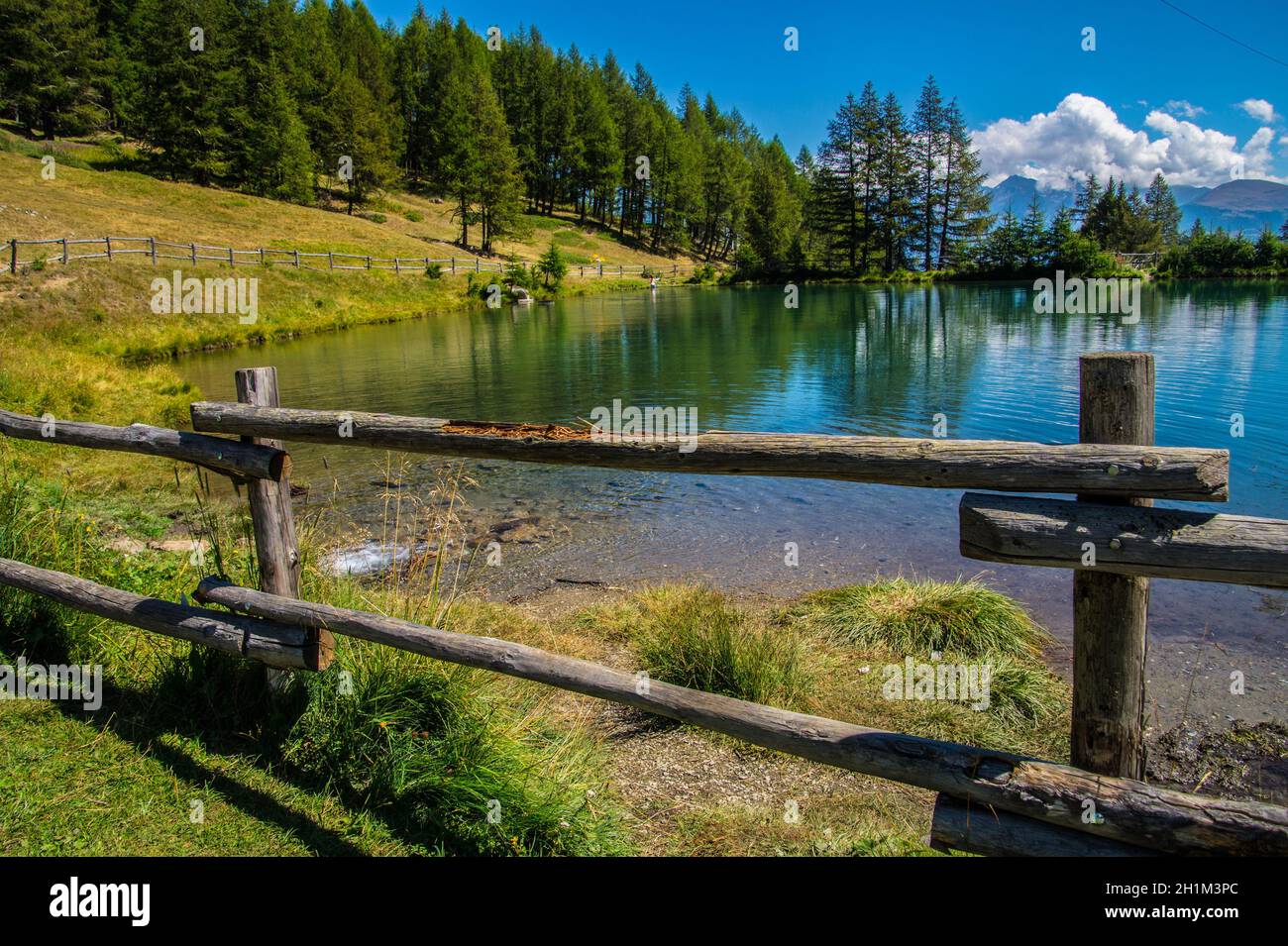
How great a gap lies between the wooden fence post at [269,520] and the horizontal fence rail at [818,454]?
0.14m

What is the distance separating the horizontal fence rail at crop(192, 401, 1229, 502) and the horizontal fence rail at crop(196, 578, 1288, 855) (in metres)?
1.01

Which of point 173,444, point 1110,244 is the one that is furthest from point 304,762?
point 1110,244

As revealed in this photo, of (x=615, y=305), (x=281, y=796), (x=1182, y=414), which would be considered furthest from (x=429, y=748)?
(x=615, y=305)

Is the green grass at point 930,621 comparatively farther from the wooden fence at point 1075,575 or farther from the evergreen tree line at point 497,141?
the evergreen tree line at point 497,141

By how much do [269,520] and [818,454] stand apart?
3292 millimetres

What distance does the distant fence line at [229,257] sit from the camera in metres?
36.7

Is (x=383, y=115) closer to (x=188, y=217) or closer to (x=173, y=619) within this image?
(x=188, y=217)

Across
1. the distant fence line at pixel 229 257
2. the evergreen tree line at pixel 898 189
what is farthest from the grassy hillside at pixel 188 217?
the evergreen tree line at pixel 898 189

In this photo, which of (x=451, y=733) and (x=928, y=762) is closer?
(x=928, y=762)

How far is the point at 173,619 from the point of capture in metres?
4.84

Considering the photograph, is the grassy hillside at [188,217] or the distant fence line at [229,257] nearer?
the distant fence line at [229,257]

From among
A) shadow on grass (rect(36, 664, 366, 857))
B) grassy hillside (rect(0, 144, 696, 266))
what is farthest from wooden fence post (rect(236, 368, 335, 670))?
grassy hillside (rect(0, 144, 696, 266))

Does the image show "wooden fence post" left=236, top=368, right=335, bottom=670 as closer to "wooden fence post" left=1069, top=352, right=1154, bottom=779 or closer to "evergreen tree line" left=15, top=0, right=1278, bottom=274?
"wooden fence post" left=1069, top=352, right=1154, bottom=779
